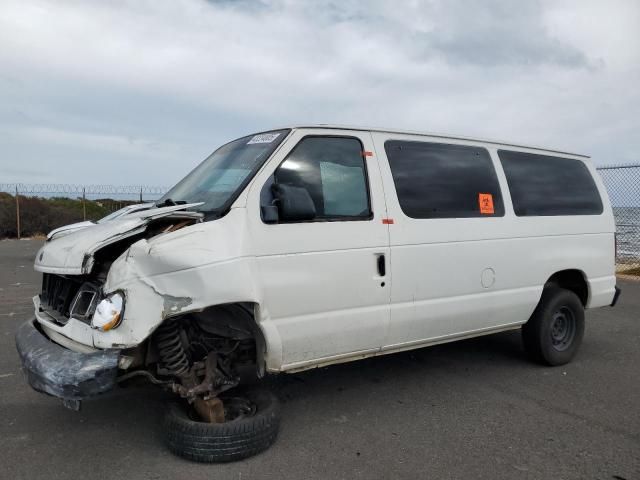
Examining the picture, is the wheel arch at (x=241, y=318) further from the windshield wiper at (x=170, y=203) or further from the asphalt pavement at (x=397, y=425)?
the windshield wiper at (x=170, y=203)

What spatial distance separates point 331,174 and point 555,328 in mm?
3110

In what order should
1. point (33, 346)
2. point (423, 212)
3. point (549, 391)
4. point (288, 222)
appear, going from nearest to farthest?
point (33, 346), point (288, 222), point (423, 212), point (549, 391)

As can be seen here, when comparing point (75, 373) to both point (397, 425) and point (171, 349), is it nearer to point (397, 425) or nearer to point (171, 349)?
point (171, 349)

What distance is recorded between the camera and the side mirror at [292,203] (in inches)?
141

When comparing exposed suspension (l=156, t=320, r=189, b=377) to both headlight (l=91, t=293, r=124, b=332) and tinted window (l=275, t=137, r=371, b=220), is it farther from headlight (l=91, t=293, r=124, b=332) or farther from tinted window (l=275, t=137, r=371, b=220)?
tinted window (l=275, t=137, r=371, b=220)

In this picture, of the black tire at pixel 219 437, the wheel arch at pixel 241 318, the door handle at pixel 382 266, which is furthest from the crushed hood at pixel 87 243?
the door handle at pixel 382 266

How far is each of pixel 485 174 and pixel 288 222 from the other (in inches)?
86.1

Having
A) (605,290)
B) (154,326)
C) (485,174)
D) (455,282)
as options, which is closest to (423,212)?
(455,282)

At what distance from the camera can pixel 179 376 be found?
343cm

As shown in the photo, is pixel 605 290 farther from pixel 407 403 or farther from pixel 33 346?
pixel 33 346

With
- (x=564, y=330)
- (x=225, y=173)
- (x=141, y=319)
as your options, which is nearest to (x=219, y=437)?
(x=141, y=319)

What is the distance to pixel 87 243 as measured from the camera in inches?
131

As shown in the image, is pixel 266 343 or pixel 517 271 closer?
pixel 266 343

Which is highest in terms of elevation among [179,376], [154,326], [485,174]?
[485,174]
